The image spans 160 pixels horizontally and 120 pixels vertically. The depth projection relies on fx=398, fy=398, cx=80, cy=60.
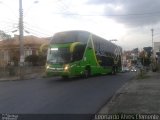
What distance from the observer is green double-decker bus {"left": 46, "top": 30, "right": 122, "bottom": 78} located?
97.8 feet

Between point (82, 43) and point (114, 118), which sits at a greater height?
point (82, 43)

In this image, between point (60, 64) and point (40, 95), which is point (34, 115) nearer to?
point (40, 95)

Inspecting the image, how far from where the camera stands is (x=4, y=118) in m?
12.1

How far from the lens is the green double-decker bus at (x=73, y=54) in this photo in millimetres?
29812

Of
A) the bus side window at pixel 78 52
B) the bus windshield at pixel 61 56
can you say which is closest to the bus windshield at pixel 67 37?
the bus side window at pixel 78 52

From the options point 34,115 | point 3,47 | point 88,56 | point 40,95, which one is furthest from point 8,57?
point 34,115

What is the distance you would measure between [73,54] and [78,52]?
1.11 metres

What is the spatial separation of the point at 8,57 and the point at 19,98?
218ft

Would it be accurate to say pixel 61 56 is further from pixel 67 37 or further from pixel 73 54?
pixel 67 37

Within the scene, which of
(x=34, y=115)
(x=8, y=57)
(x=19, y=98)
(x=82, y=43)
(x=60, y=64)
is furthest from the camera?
(x=8, y=57)

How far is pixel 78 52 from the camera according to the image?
31312 mm

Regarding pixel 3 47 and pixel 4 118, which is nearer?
pixel 4 118

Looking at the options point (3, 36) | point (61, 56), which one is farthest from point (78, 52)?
point (3, 36)

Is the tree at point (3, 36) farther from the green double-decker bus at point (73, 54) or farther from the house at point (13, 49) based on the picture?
the green double-decker bus at point (73, 54)
